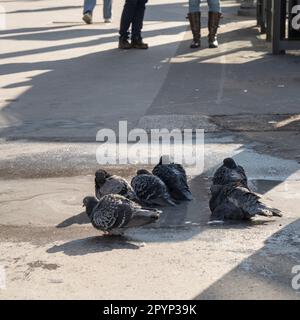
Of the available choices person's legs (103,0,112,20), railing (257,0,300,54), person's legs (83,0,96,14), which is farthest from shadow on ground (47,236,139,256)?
person's legs (103,0,112,20)

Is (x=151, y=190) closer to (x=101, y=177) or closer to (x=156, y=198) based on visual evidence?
(x=156, y=198)

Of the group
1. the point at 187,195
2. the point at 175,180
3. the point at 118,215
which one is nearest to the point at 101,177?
the point at 175,180

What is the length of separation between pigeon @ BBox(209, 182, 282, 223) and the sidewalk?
9 cm

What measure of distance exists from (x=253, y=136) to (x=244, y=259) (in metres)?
3.06

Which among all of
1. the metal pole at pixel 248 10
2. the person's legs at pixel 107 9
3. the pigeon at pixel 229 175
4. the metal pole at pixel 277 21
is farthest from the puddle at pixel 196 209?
the metal pole at pixel 248 10

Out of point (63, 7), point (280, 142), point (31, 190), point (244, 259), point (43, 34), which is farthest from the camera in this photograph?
point (63, 7)

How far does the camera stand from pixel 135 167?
6770 mm

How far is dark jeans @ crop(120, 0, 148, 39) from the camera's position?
12.7 m

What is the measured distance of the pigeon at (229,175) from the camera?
5.67 meters

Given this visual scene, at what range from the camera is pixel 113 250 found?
4922 mm

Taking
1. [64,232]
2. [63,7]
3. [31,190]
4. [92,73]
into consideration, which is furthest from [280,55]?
[63,7]

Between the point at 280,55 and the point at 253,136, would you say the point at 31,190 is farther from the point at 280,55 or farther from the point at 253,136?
the point at 280,55

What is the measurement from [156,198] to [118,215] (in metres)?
0.83

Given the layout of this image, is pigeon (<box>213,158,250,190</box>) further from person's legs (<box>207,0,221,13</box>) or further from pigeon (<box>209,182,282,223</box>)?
person's legs (<box>207,0,221,13</box>)
